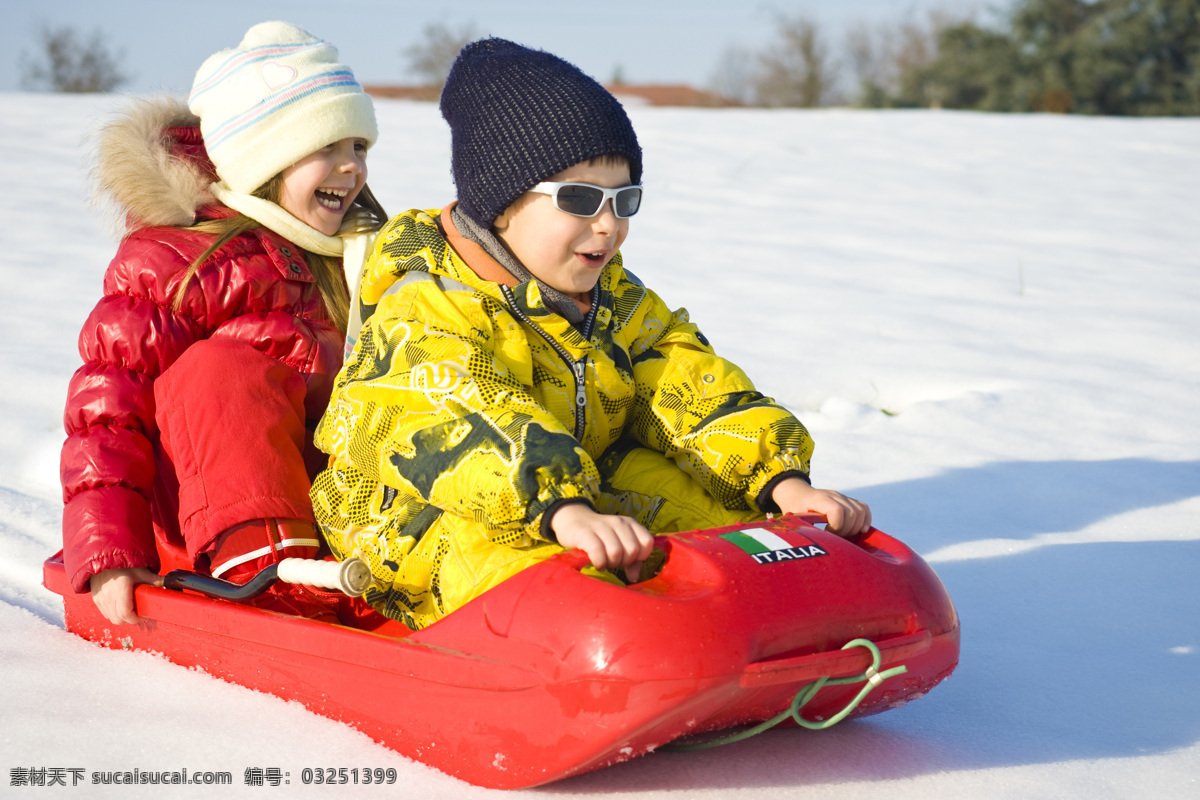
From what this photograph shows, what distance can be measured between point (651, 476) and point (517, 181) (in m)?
0.57

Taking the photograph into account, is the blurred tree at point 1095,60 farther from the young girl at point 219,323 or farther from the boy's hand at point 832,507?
the boy's hand at point 832,507

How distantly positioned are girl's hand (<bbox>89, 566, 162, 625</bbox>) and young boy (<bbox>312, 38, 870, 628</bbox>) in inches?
14.5

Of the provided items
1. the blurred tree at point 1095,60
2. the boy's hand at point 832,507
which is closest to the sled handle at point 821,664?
the boy's hand at point 832,507

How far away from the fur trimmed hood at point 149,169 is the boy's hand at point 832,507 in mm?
1362

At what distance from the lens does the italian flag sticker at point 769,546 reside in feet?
5.05

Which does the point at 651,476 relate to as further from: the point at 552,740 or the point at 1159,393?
the point at 1159,393

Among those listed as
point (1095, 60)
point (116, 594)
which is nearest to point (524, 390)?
point (116, 594)

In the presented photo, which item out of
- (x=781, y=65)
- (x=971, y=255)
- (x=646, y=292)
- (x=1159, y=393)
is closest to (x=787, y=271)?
(x=971, y=255)

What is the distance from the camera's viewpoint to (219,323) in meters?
2.27

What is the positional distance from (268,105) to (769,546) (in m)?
1.47

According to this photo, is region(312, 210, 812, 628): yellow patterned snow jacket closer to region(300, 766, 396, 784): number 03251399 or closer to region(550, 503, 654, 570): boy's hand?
region(550, 503, 654, 570): boy's hand

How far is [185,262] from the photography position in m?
2.23

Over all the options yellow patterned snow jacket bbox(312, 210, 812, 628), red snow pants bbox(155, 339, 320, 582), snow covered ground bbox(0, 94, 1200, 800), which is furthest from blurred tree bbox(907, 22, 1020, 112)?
red snow pants bbox(155, 339, 320, 582)

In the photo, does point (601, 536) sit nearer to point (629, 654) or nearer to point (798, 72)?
point (629, 654)
